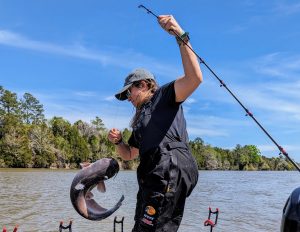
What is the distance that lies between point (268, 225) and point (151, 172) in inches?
992

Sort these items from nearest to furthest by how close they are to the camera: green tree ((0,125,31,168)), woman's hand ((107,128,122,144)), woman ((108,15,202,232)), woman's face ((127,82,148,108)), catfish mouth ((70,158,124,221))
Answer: woman ((108,15,202,232)) → woman's face ((127,82,148,108)) → catfish mouth ((70,158,124,221)) → woman's hand ((107,128,122,144)) → green tree ((0,125,31,168))

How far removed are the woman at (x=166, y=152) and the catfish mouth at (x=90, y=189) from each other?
650 mm

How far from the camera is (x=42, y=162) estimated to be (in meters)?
97.0

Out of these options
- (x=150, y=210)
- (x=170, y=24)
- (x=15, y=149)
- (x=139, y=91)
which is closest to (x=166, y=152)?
(x=150, y=210)

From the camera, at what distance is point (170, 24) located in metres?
3.64

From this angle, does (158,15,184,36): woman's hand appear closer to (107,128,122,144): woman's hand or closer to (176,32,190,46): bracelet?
(176,32,190,46): bracelet

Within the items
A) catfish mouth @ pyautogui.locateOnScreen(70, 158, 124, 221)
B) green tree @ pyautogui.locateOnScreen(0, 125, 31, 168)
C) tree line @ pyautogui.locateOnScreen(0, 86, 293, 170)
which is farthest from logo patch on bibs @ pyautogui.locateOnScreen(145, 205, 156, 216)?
green tree @ pyautogui.locateOnScreen(0, 125, 31, 168)

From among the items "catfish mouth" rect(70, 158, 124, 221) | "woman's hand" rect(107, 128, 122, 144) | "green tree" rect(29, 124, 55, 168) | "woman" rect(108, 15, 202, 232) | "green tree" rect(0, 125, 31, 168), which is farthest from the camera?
"green tree" rect(29, 124, 55, 168)

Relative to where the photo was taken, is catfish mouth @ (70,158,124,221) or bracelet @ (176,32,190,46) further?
catfish mouth @ (70,158,124,221)

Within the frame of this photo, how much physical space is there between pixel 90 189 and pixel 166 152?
1.18m

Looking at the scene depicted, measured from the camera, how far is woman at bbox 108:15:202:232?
3596 millimetres

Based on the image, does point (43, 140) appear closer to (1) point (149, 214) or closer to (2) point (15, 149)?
(2) point (15, 149)

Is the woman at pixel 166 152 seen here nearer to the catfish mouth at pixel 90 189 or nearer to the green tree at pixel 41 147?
the catfish mouth at pixel 90 189

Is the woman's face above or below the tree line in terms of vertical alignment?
below
